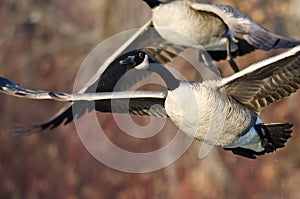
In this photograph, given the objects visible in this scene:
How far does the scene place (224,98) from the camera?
382 cm

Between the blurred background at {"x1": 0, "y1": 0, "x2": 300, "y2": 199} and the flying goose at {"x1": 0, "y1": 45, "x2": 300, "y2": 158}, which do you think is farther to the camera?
the blurred background at {"x1": 0, "y1": 0, "x2": 300, "y2": 199}

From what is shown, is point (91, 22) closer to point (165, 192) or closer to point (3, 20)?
point (3, 20)

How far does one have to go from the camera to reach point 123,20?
8992mm

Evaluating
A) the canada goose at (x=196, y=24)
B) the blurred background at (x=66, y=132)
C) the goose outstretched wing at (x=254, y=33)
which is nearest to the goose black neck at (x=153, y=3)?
the canada goose at (x=196, y=24)

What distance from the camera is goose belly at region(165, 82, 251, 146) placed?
3701 millimetres

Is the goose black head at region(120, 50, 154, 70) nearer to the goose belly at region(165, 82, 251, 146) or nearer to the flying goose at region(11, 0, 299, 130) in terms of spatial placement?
the goose belly at region(165, 82, 251, 146)

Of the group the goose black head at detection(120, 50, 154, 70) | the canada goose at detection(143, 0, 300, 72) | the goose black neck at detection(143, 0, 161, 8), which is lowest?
the canada goose at detection(143, 0, 300, 72)

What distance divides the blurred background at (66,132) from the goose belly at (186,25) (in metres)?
3.46

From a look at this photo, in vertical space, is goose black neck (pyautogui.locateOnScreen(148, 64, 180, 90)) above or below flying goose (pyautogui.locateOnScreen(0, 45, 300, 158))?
above

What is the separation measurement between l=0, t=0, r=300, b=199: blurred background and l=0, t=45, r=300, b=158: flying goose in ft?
13.7

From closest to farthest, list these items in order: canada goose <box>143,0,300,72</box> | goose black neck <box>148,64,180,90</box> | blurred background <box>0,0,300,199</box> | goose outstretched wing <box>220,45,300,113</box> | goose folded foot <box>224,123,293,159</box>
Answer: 1. goose outstretched wing <box>220,45,300,113</box>
2. goose black neck <box>148,64,180,90</box>
3. goose folded foot <box>224,123,293,159</box>
4. canada goose <box>143,0,300,72</box>
5. blurred background <box>0,0,300,199</box>

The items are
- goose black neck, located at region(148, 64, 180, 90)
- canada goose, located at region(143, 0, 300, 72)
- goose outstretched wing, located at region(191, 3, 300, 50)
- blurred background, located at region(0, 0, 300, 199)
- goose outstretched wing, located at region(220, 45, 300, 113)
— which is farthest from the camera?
blurred background, located at region(0, 0, 300, 199)

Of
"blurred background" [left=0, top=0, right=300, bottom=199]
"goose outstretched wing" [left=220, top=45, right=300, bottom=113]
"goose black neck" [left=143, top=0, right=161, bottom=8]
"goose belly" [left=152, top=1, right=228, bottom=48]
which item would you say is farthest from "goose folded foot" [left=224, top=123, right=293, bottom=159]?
"blurred background" [left=0, top=0, right=300, bottom=199]

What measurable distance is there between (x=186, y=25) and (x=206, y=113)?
3.51ft
